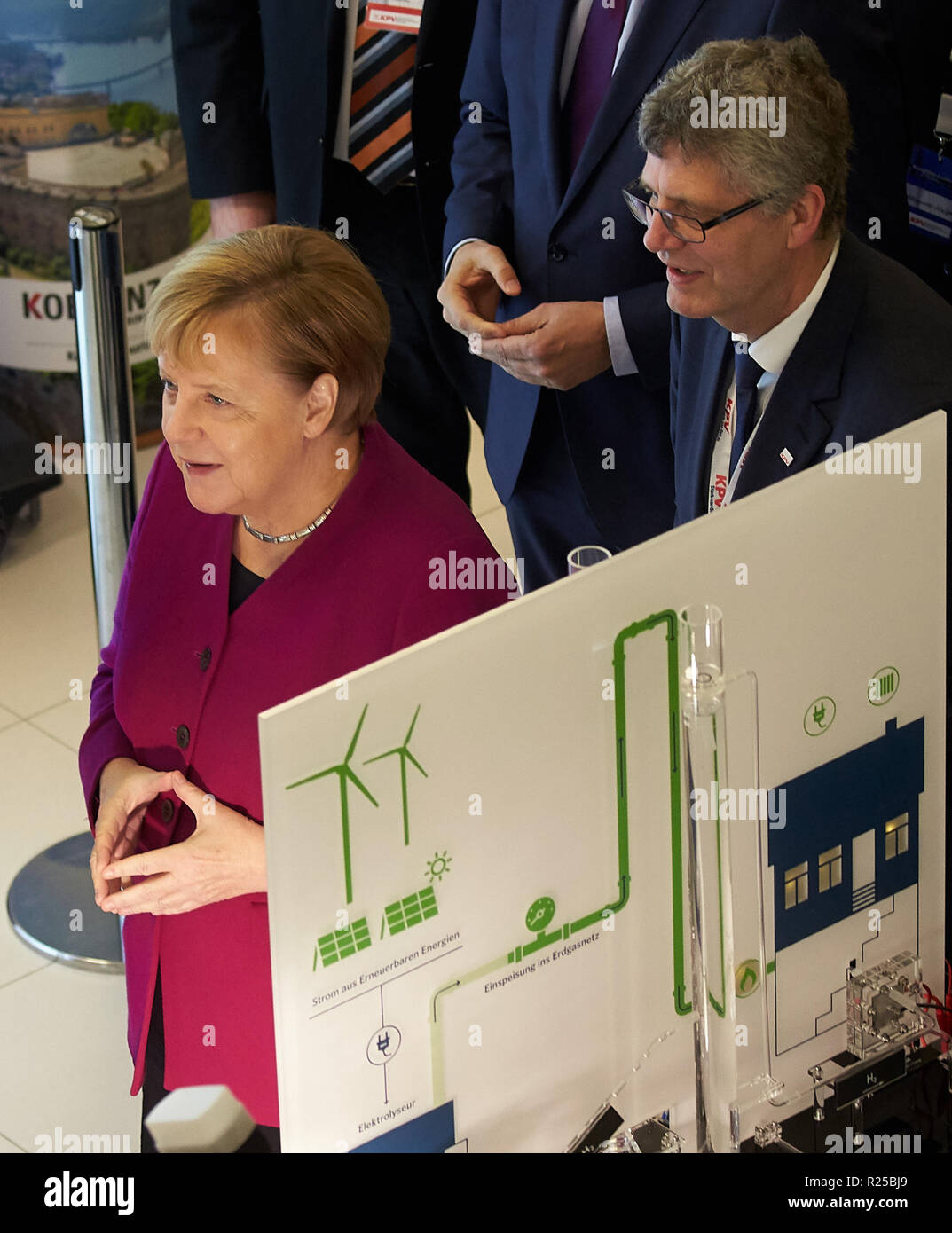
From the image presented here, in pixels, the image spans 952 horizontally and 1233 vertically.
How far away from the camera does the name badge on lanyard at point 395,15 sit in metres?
3.46

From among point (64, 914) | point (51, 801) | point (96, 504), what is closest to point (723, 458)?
point (96, 504)

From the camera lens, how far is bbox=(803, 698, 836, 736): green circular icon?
1.47 m

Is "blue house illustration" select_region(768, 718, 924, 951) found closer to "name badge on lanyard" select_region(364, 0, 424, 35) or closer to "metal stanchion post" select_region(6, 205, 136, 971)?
"metal stanchion post" select_region(6, 205, 136, 971)

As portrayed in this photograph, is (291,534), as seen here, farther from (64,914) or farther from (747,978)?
(64,914)

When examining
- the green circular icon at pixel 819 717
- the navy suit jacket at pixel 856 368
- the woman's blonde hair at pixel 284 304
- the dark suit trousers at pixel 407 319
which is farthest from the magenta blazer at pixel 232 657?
the dark suit trousers at pixel 407 319

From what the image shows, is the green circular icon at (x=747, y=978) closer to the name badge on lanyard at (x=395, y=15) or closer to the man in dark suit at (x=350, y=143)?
the man in dark suit at (x=350, y=143)

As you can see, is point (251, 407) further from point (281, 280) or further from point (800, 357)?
point (800, 357)

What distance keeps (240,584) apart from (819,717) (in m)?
0.89

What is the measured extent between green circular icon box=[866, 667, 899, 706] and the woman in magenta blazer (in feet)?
1.69

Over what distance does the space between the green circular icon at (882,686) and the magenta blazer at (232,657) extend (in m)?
0.52

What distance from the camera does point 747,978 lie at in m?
1.49
